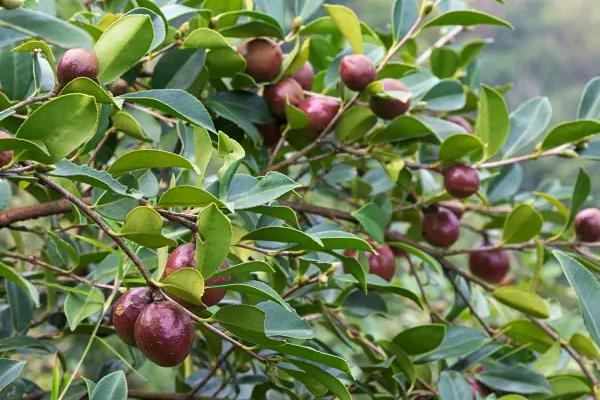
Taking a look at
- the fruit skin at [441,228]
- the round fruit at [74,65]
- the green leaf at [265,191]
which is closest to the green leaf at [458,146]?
the fruit skin at [441,228]

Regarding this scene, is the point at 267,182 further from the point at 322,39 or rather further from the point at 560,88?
the point at 560,88

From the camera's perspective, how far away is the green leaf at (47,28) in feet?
1.46

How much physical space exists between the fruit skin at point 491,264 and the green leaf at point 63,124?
2.36 ft

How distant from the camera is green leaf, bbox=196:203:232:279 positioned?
59cm

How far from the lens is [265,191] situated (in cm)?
64

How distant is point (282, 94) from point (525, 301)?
0.37m

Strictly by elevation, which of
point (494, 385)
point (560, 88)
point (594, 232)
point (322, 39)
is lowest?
point (560, 88)

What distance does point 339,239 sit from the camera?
683 millimetres

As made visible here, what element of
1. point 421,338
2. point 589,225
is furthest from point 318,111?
point 589,225

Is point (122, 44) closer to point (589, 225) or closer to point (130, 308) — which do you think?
point (130, 308)

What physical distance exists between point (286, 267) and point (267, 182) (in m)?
0.23

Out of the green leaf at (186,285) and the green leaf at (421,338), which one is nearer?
the green leaf at (186,285)

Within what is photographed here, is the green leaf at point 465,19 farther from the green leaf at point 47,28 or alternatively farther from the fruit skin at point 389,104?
the green leaf at point 47,28

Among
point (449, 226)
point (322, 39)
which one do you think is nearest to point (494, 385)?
point (449, 226)
